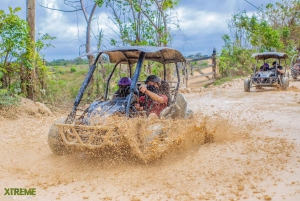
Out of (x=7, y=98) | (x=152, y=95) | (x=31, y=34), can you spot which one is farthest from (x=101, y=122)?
(x=31, y=34)

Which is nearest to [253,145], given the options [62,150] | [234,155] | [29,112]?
[234,155]

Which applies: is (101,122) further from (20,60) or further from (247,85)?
(247,85)

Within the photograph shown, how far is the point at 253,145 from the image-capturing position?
700 cm

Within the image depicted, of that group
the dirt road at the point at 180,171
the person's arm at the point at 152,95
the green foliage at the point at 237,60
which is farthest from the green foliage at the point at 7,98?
the green foliage at the point at 237,60

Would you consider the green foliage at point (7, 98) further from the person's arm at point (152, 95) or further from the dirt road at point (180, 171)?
the person's arm at point (152, 95)

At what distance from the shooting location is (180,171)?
558 centimetres

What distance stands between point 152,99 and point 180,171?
1.47 metres

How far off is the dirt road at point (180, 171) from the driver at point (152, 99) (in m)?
0.86

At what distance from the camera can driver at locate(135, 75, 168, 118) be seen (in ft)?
21.0

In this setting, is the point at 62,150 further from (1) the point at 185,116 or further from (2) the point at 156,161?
(1) the point at 185,116

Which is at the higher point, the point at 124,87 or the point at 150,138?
the point at 124,87

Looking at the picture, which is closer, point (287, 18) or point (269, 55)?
point (269, 55)

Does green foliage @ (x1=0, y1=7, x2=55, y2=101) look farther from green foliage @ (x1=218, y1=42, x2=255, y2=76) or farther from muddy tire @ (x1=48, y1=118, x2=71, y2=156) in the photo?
green foliage @ (x1=218, y1=42, x2=255, y2=76)

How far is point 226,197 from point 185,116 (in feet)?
10.5
